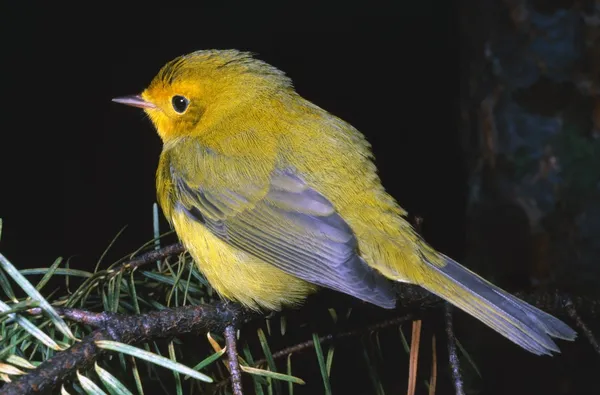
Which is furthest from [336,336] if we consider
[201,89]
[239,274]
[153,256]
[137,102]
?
[137,102]

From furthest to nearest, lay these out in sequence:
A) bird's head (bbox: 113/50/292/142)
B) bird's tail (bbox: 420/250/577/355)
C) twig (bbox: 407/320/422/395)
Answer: bird's head (bbox: 113/50/292/142)
twig (bbox: 407/320/422/395)
bird's tail (bbox: 420/250/577/355)

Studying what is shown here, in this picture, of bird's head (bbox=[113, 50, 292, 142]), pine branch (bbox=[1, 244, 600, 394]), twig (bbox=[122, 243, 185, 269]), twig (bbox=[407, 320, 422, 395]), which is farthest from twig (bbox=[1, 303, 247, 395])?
bird's head (bbox=[113, 50, 292, 142])

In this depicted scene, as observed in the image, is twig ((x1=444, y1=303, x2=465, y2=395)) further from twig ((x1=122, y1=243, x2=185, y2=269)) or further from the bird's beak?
the bird's beak

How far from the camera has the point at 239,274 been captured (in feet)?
6.79

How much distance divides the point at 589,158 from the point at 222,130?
5.15ft

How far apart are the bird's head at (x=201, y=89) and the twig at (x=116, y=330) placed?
2.96 ft

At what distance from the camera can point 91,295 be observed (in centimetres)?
190

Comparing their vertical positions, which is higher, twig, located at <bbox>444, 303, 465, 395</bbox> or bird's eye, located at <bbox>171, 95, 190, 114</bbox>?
bird's eye, located at <bbox>171, 95, 190, 114</bbox>

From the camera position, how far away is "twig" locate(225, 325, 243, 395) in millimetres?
1530

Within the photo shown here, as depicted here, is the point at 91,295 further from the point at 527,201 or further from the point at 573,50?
the point at 573,50

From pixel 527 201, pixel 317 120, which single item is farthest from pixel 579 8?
pixel 317 120

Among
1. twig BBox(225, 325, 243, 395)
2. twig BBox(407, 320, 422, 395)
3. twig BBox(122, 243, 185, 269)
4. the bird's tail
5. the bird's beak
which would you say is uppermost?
the bird's beak

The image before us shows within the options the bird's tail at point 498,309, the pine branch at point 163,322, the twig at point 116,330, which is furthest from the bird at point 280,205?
the twig at point 116,330

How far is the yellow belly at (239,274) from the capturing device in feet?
6.57
